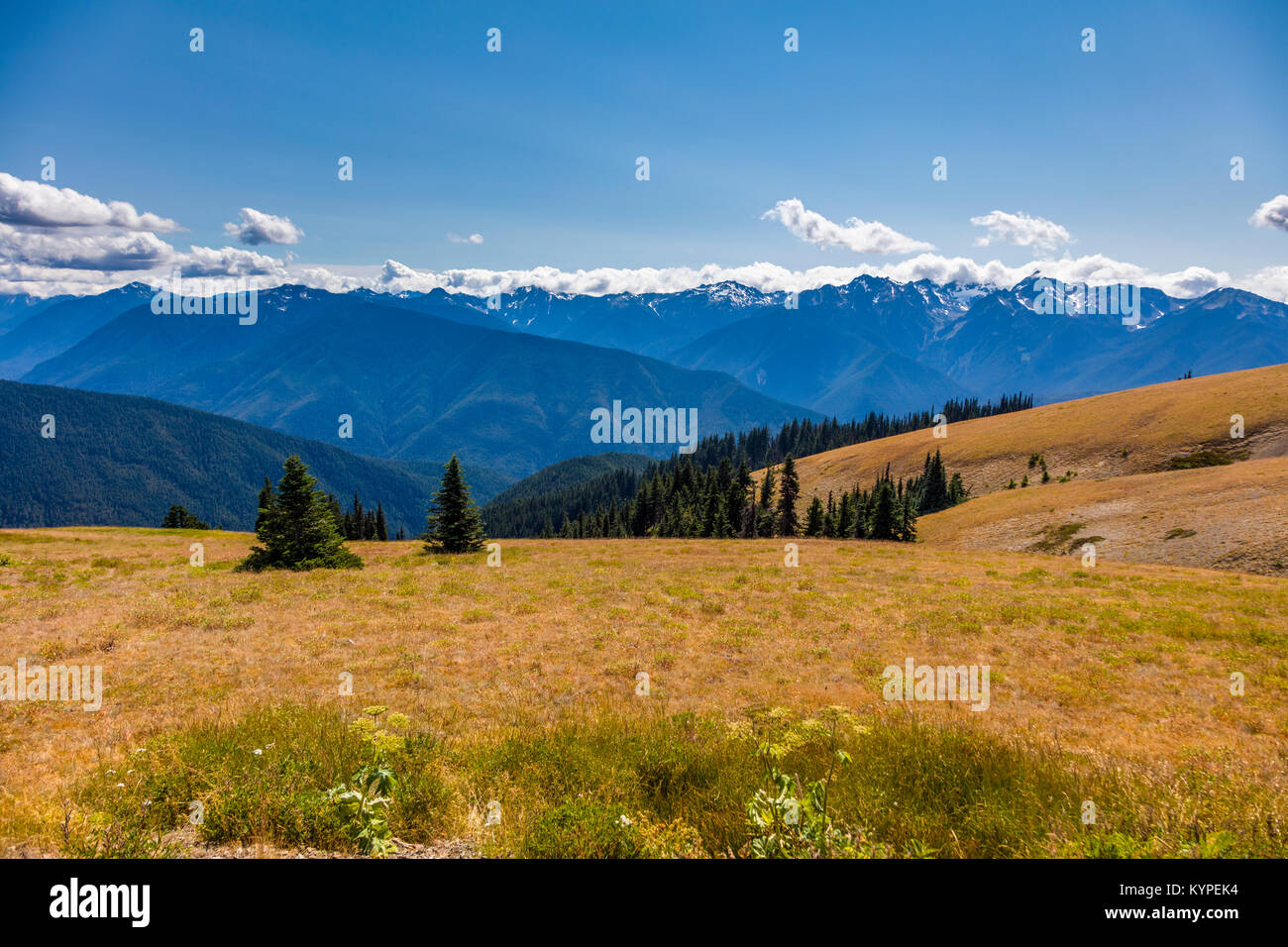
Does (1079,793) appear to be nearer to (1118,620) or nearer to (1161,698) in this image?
(1161,698)

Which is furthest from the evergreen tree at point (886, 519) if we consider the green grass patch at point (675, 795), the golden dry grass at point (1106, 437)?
the green grass patch at point (675, 795)

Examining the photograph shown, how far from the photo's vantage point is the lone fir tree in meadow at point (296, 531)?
92.7 feet

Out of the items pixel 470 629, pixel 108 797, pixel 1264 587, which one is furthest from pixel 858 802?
pixel 1264 587

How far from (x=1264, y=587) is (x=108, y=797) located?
38284mm

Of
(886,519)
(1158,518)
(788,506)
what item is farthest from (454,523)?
(1158,518)

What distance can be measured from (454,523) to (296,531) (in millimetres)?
10641

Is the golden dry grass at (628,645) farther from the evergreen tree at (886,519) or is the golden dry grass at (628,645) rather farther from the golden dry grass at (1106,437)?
the golden dry grass at (1106,437)

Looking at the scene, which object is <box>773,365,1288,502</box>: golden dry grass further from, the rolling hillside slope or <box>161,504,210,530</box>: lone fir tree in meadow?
<box>161,504,210,530</box>: lone fir tree in meadow

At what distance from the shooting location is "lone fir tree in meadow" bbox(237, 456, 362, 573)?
28.2 meters

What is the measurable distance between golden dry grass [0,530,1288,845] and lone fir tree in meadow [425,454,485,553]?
9.15m

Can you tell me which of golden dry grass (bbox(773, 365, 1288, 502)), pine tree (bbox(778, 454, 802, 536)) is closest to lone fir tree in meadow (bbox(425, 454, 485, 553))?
pine tree (bbox(778, 454, 802, 536))

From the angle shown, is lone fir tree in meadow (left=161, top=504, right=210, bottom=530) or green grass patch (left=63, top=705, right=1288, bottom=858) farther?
lone fir tree in meadow (left=161, top=504, right=210, bottom=530)

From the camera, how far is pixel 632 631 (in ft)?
58.9
